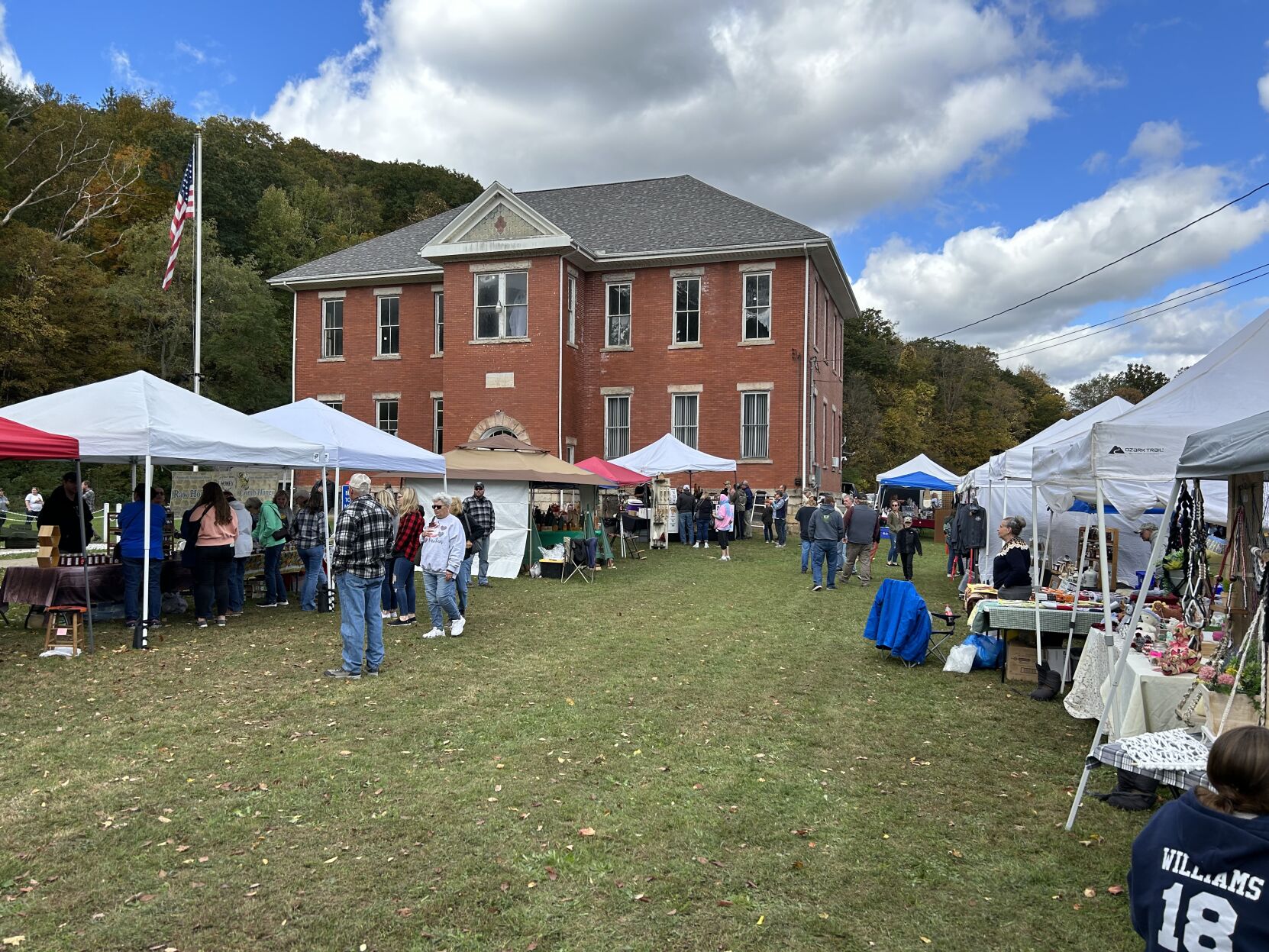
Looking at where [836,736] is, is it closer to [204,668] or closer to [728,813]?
[728,813]

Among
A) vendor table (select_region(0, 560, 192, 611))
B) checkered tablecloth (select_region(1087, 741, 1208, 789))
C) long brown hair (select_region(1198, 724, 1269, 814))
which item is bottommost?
checkered tablecloth (select_region(1087, 741, 1208, 789))

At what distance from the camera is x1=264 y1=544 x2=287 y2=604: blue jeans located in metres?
13.1

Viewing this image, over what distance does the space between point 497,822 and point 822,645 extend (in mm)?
6570

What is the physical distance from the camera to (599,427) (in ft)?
99.3

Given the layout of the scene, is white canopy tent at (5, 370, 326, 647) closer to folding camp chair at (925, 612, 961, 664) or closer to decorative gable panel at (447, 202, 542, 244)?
folding camp chair at (925, 612, 961, 664)

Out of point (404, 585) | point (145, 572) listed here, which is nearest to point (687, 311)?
point (404, 585)

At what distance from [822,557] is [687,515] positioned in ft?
33.8

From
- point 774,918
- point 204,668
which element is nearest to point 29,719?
point 204,668

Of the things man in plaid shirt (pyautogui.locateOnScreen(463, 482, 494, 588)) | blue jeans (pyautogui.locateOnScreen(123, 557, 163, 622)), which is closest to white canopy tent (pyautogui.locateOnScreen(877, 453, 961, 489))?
man in plaid shirt (pyautogui.locateOnScreen(463, 482, 494, 588))

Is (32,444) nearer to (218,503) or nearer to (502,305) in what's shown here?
(218,503)

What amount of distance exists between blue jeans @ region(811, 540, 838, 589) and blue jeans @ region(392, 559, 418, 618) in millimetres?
7727

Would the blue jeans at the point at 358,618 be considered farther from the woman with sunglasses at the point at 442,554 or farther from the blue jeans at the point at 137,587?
the blue jeans at the point at 137,587

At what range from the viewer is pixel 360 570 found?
8.27m

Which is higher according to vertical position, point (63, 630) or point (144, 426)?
point (144, 426)
